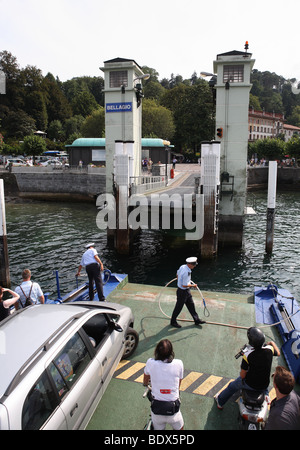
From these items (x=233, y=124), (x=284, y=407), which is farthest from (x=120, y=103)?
(x=284, y=407)

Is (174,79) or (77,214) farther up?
(174,79)

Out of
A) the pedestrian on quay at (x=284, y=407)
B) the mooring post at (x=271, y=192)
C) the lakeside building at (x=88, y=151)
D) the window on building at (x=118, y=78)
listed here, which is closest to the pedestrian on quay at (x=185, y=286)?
the pedestrian on quay at (x=284, y=407)

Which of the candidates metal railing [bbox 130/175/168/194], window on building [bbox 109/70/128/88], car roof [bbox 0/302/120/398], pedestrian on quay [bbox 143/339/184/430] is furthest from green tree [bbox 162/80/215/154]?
pedestrian on quay [bbox 143/339/184/430]

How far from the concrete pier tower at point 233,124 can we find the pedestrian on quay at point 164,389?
17482mm

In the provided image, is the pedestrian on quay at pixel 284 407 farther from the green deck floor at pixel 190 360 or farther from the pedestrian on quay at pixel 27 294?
the pedestrian on quay at pixel 27 294

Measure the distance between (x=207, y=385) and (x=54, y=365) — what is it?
305 centimetres

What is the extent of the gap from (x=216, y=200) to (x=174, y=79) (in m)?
170

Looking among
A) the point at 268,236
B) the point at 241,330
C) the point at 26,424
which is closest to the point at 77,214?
the point at 268,236

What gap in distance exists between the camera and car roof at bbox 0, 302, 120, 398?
3805mm

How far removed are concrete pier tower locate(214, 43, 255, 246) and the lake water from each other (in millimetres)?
2705

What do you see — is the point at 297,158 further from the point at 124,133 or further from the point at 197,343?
the point at 197,343

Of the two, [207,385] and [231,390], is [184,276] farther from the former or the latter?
[231,390]

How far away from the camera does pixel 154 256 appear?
19828mm

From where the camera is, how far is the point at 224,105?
67.2 ft
